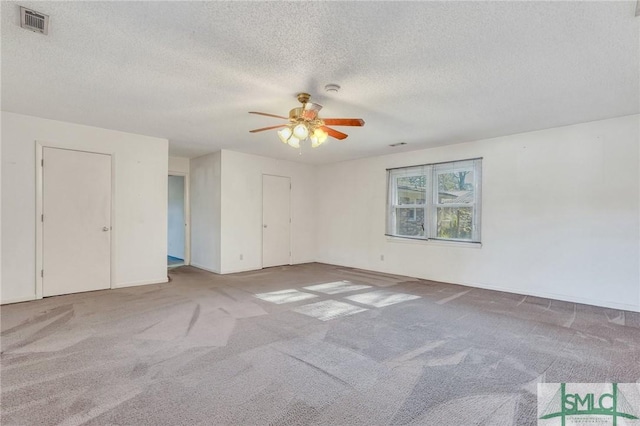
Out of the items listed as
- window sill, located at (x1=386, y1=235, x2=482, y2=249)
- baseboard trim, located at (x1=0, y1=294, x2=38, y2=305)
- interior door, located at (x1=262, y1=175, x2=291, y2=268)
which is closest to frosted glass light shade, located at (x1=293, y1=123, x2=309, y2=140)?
window sill, located at (x1=386, y1=235, x2=482, y2=249)

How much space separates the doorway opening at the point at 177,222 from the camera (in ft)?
23.3

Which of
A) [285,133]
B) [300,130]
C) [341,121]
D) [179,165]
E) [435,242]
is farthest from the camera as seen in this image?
[179,165]

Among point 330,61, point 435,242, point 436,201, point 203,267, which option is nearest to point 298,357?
point 330,61

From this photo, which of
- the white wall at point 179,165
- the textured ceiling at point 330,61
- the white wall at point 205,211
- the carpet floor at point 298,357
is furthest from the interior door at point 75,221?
the white wall at point 179,165

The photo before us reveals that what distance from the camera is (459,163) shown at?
17.7ft

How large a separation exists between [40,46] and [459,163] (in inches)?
217

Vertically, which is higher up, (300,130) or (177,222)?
(300,130)

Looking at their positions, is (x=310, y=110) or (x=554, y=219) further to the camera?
(x=554, y=219)

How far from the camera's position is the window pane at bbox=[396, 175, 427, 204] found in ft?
19.4

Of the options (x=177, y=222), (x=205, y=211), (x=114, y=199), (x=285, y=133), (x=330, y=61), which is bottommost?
(x=177, y=222)

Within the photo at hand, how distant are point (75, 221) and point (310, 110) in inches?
156

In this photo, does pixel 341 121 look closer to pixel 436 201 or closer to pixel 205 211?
pixel 436 201

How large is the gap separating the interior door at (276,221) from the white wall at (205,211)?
1.04m

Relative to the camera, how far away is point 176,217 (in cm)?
766
